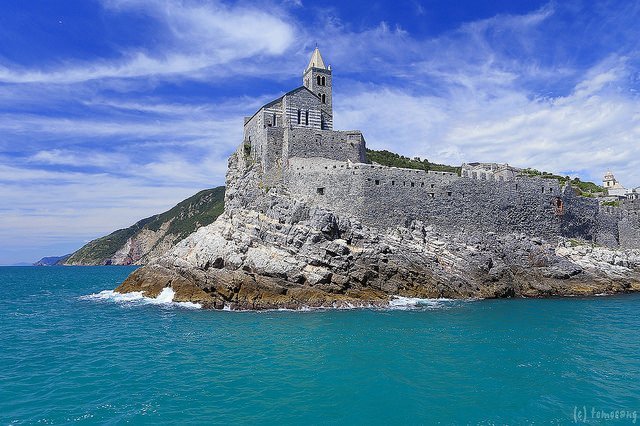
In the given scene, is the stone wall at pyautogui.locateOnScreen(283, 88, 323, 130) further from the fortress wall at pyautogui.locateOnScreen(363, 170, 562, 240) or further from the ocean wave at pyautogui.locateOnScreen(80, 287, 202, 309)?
the ocean wave at pyautogui.locateOnScreen(80, 287, 202, 309)

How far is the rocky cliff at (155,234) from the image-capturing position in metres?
138

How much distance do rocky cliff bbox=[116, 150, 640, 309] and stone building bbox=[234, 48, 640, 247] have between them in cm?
95

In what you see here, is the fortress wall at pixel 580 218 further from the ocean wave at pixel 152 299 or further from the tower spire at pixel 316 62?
the ocean wave at pixel 152 299

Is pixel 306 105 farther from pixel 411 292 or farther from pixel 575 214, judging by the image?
pixel 575 214

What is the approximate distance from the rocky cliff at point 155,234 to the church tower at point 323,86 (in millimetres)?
91041

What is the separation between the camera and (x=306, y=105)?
3928cm

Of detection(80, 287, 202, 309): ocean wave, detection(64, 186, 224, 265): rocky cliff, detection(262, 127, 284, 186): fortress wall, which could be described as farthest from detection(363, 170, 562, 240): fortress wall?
detection(64, 186, 224, 265): rocky cliff

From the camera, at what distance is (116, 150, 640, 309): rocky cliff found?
→ 96.5ft

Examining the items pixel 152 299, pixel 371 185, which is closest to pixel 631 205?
pixel 371 185

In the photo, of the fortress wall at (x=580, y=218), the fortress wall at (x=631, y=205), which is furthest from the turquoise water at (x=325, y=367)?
the fortress wall at (x=631, y=205)

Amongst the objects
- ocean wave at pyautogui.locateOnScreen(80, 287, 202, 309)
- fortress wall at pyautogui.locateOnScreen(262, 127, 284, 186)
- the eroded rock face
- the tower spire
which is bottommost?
ocean wave at pyautogui.locateOnScreen(80, 287, 202, 309)

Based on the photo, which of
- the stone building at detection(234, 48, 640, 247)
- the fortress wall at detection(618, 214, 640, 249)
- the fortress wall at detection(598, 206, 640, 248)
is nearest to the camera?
the stone building at detection(234, 48, 640, 247)

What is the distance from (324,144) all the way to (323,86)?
7.03 meters

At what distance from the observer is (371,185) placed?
112 feet
